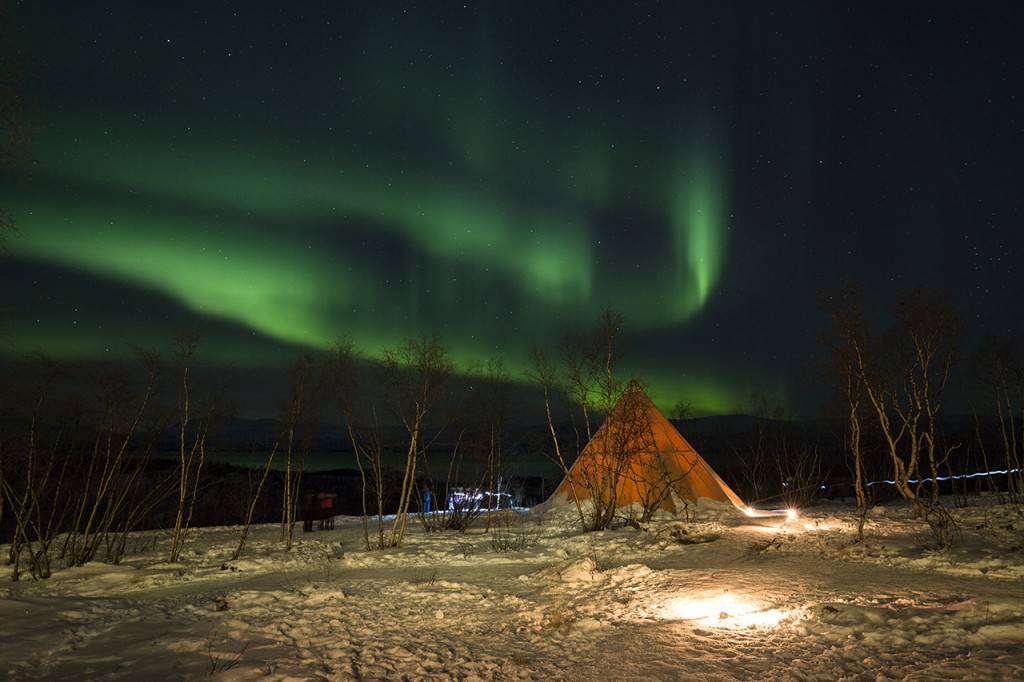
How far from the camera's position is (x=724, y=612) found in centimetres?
720

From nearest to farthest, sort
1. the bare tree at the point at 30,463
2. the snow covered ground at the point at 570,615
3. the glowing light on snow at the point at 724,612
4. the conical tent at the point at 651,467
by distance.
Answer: the snow covered ground at the point at 570,615
the glowing light on snow at the point at 724,612
the bare tree at the point at 30,463
the conical tent at the point at 651,467

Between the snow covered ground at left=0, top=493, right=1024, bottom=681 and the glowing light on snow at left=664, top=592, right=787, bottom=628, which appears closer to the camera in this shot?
the snow covered ground at left=0, top=493, right=1024, bottom=681

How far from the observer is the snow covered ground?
222 inches

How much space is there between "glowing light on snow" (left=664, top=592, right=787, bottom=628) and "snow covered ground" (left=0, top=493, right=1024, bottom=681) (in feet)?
0.13

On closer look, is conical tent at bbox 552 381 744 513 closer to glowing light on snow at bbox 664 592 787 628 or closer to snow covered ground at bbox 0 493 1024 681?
snow covered ground at bbox 0 493 1024 681

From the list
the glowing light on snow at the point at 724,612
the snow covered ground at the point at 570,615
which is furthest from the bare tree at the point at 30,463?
the glowing light on snow at the point at 724,612

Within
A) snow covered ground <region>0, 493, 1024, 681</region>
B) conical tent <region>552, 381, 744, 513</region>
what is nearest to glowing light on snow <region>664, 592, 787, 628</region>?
snow covered ground <region>0, 493, 1024, 681</region>

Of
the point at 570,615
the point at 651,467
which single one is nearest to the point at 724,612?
the point at 570,615

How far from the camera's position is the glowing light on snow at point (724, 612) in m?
6.81

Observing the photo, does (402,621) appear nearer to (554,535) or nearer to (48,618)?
(48,618)

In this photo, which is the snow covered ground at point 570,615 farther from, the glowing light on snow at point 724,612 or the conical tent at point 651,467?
the conical tent at point 651,467

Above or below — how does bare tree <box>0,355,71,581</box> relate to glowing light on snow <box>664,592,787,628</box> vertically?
above

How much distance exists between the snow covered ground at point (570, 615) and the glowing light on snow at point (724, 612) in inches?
1.5

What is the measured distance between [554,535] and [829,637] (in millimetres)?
10433
